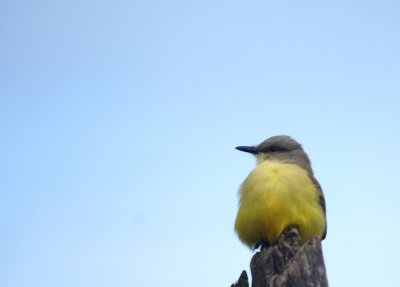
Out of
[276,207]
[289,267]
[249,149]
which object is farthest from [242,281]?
[249,149]

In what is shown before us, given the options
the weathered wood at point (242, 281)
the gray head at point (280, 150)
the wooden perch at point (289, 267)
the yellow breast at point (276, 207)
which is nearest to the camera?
the wooden perch at point (289, 267)

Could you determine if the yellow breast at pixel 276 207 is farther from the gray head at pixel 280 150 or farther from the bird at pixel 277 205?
the gray head at pixel 280 150

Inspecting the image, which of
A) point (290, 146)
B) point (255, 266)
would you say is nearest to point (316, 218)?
point (290, 146)

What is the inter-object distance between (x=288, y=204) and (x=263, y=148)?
2253mm

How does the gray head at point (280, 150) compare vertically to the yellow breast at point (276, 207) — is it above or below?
above

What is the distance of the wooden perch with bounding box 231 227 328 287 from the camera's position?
16.9ft

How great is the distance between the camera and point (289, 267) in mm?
5305

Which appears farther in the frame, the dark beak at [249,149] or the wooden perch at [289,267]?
the dark beak at [249,149]

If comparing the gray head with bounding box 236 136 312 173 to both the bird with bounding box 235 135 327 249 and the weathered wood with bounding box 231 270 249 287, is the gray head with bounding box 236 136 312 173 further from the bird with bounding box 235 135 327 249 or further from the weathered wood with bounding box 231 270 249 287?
the weathered wood with bounding box 231 270 249 287

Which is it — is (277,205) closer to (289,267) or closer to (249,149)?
(249,149)

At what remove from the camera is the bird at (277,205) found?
28.5 feet

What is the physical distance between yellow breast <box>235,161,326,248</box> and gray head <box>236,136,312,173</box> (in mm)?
1225

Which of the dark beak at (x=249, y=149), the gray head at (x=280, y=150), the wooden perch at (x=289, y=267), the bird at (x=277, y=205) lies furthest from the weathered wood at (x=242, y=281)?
the dark beak at (x=249, y=149)

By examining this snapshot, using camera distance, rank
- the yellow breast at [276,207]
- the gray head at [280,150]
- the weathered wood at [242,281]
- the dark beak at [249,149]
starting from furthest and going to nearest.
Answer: the dark beak at [249,149] → the gray head at [280,150] → the yellow breast at [276,207] → the weathered wood at [242,281]
